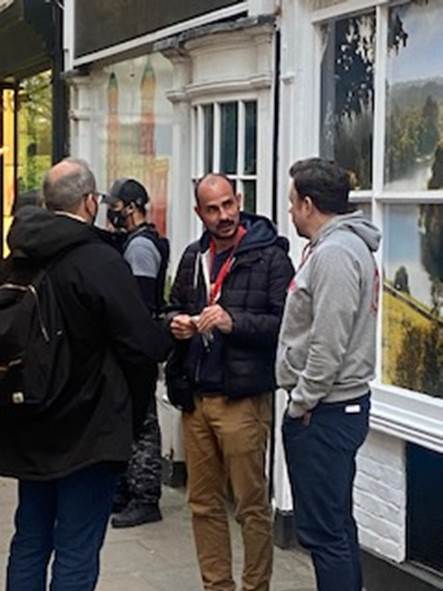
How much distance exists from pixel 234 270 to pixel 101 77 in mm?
4774

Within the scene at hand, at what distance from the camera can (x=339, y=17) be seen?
5.95 metres

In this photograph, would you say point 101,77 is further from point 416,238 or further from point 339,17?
point 416,238

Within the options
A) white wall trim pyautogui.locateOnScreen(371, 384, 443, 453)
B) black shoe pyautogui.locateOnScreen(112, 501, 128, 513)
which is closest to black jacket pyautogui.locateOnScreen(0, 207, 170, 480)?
white wall trim pyautogui.locateOnScreen(371, 384, 443, 453)

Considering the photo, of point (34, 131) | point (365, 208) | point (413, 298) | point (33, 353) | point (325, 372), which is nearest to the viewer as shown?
point (33, 353)

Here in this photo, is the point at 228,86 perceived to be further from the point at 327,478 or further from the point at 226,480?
the point at 327,478

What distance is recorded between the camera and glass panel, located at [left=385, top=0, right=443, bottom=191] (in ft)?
17.1

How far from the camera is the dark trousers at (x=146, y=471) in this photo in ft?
22.9

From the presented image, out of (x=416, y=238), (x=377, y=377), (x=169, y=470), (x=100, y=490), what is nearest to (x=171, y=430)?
(x=169, y=470)

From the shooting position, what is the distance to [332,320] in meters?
4.25

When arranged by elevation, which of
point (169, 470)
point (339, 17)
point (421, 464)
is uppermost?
point (339, 17)

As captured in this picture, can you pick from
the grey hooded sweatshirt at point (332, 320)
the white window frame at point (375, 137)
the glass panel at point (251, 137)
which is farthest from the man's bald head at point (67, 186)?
the glass panel at point (251, 137)

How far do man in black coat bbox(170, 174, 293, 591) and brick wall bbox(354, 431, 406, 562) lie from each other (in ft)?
2.17

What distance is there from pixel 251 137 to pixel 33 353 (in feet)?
10.1

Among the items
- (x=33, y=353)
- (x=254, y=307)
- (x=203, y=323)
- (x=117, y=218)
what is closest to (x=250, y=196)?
(x=117, y=218)
